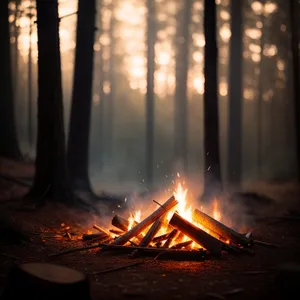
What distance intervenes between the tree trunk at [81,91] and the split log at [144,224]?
6101 mm

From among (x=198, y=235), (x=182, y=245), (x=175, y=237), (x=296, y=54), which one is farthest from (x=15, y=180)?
(x=296, y=54)

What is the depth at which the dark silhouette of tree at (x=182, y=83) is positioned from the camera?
Answer: 28828 mm

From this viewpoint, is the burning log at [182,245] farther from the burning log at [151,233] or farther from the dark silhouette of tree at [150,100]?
the dark silhouette of tree at [150,100]

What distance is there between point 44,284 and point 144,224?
3993 millimetres

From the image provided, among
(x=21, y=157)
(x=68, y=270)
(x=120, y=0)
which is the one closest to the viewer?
(x=68, y=270)

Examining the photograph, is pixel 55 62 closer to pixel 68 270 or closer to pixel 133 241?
pixel 133 241

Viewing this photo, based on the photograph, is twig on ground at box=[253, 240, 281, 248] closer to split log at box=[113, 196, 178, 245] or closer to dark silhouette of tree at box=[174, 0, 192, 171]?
split log at box=[113, 196, 178, 245]

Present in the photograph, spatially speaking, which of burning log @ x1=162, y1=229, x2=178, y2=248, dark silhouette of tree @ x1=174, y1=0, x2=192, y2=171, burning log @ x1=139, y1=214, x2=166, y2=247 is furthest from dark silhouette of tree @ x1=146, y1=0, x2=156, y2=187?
burning log @ x1=162, y1=229, x2=178, y2=248

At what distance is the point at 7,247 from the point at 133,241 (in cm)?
271

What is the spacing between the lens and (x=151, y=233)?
7762 mm

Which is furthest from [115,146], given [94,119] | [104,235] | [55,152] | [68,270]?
[68,270]

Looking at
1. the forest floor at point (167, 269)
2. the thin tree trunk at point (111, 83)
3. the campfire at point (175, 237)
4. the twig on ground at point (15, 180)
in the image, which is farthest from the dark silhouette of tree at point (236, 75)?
the thin tree trunk at point (111, 83)

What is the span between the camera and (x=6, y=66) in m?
19.4

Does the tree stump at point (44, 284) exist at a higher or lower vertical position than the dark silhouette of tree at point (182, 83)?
lower
